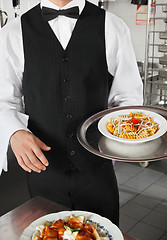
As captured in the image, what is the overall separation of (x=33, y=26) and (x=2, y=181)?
1.10 m

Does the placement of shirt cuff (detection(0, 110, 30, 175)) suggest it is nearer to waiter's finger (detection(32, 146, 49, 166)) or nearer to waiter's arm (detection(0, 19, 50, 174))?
waiter's arm (detection(0, 19, 50, 174))

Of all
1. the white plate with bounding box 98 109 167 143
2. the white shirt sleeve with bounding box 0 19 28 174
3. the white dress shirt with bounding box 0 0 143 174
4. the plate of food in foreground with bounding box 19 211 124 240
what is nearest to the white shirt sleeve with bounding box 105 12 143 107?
the white dress shirt with bounding box 0 0 143 174

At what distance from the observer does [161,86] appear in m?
3.58

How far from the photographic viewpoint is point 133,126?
3.96 feet

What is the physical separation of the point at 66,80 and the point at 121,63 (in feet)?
0.87

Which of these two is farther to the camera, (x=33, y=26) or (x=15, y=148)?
(x=33, y=26)

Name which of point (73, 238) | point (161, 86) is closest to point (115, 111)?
point (73, 238)

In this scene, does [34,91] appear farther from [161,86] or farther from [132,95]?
[161,86]

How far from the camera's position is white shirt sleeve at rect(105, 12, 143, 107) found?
51.5 inches

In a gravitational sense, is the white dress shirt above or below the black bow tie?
below

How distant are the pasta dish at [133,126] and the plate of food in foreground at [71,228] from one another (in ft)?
1.10

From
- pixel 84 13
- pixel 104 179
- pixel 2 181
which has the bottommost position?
pixel 2 181

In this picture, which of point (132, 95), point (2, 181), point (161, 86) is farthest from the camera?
point (161, 86)

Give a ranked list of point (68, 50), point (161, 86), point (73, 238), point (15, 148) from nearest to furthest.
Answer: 1. point (73, 238)
2. point (15, 148)
3. point (68, 50)
4. point (161, 86)
